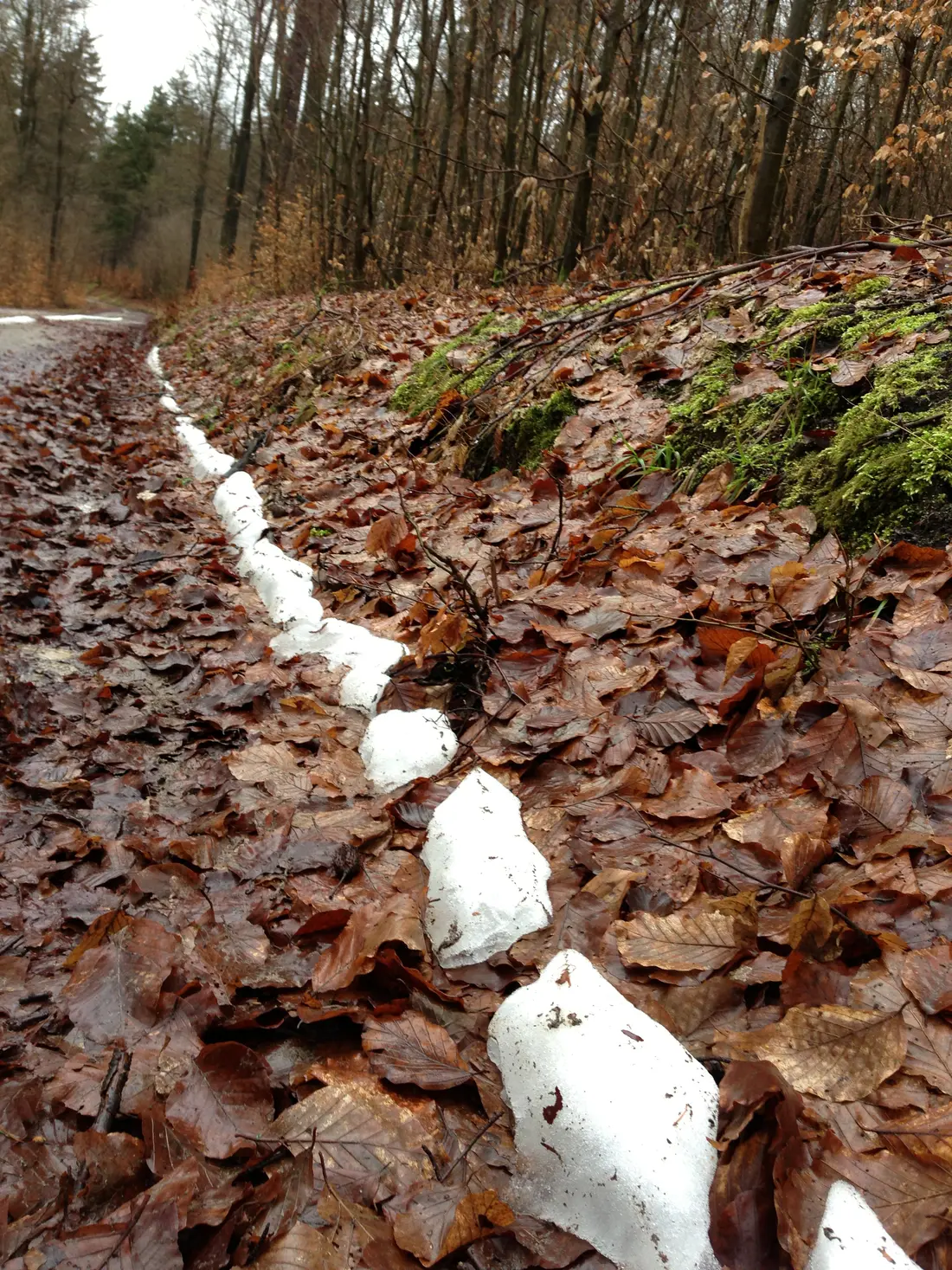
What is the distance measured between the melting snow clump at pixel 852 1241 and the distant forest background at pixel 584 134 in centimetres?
464

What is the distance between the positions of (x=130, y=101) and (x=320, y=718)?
166 feet

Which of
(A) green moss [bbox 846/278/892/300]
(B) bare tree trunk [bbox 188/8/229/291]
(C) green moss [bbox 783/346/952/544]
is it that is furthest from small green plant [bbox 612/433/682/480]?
(B) bare tree trunk [bbox 188/8/229/291]

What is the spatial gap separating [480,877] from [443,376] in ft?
13.6

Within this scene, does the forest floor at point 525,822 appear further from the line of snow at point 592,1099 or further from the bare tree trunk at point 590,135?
the bare tree trunk at point 590,135

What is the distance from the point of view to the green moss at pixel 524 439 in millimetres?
3818

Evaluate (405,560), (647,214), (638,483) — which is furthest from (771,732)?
(647,214)

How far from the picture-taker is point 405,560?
3312 mm

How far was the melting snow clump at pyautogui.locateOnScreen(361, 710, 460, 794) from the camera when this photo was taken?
2.08 meters

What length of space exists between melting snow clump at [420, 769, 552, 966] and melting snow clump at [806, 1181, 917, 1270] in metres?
0.66

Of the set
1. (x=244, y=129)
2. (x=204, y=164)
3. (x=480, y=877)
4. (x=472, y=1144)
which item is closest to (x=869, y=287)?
(x=480, y=877)

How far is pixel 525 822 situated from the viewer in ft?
5.90

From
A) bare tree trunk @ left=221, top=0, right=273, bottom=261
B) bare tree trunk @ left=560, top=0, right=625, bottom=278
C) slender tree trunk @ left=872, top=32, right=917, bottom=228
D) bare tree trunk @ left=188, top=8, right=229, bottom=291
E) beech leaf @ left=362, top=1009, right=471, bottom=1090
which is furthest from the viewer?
bare tree trunk @ left=188, top=8, right=229, bottom=291

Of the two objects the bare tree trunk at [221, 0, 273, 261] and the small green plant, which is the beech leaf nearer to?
the small green plant

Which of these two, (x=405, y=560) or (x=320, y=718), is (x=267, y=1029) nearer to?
(x=320, y=718)
